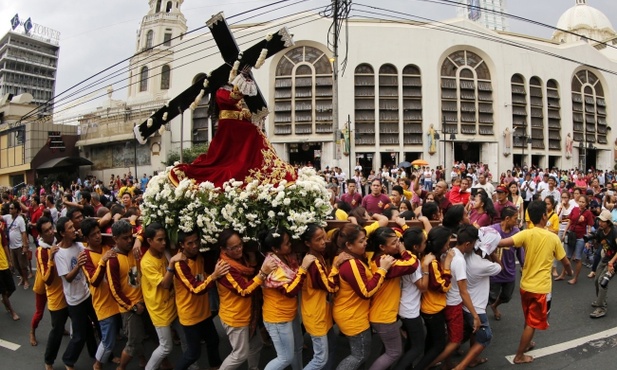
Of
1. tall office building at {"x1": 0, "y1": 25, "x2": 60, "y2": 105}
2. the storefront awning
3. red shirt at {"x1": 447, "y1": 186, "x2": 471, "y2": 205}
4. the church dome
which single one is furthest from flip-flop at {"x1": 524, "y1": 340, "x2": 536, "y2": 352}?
tall office building at {"x1": 0, "y1": 25, "x2": 60, "y2": 105}

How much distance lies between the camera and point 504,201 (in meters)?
7.52

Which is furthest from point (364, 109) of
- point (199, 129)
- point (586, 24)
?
point (586, 24)

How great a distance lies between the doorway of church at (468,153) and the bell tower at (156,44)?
27.7 m

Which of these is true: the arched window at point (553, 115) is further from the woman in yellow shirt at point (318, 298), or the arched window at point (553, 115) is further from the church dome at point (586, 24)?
the woman in yellow shirt at point (318, 298)

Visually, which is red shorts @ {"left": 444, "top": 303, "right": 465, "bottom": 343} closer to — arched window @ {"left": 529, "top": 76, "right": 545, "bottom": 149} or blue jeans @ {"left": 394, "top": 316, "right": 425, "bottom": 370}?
blue jeans @ {"left": 394, "top": 316, "right": 425, "bottom": 370}

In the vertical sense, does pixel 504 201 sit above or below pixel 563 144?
below

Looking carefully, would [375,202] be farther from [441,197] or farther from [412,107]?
[412,107]

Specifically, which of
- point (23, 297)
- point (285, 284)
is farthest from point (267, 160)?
point (23, 297)

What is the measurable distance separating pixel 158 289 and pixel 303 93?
102 ft

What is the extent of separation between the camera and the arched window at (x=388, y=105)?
34.8 metres

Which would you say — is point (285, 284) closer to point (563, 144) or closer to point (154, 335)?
point (154, 335)

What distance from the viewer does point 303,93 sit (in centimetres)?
3444

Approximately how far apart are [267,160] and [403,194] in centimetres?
397

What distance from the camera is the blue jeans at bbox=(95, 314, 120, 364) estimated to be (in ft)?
15.4
